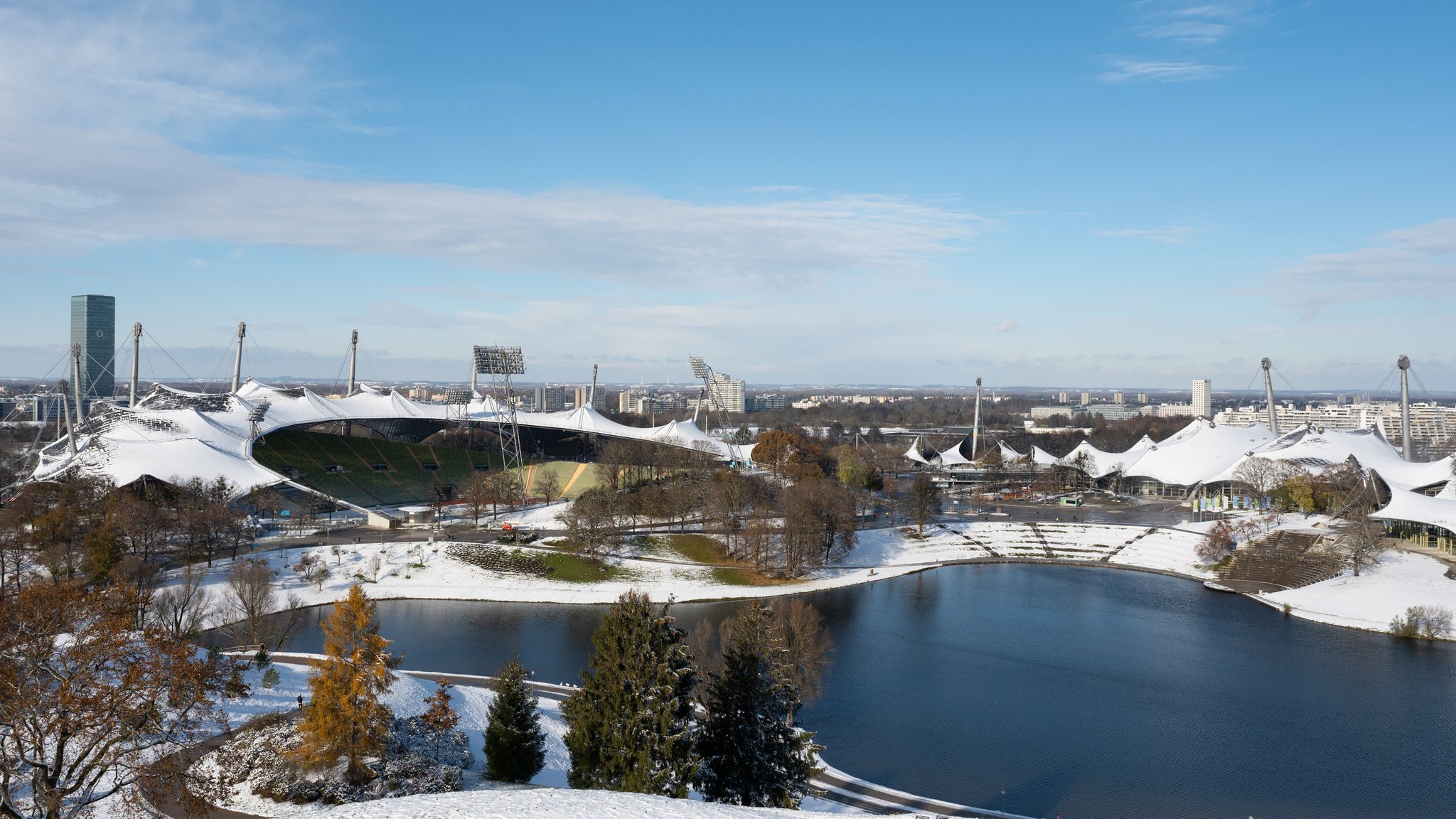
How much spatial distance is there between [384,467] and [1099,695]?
115 feet

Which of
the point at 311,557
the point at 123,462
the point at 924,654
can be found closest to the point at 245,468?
the point at 123,462

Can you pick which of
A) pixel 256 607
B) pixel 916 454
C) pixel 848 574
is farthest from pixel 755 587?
pixel 916 454

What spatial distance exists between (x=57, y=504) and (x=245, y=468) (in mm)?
6506

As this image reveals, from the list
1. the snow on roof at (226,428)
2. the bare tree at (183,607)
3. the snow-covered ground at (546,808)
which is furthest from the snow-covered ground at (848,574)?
the snow-covered ground at (546,808)

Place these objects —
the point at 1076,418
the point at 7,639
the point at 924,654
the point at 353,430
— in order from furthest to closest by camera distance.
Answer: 1. the point at 1076,418
2. the point at 353,430
3. the point at 924,654
4. the point at 7,639

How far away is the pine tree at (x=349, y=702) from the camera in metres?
12.9

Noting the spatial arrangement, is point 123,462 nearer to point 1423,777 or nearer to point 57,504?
point 57,504

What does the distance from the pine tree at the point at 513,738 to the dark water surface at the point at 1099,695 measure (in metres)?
5.31

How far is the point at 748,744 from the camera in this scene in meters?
13.2

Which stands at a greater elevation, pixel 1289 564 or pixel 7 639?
pixel 7 639

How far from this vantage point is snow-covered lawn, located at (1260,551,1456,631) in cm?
2616

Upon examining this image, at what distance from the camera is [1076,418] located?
120 meters

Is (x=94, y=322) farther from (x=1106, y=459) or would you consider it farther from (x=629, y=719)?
(x=629, y=719)

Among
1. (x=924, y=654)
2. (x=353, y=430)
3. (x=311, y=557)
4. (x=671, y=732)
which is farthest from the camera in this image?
(x=353, y=430)
